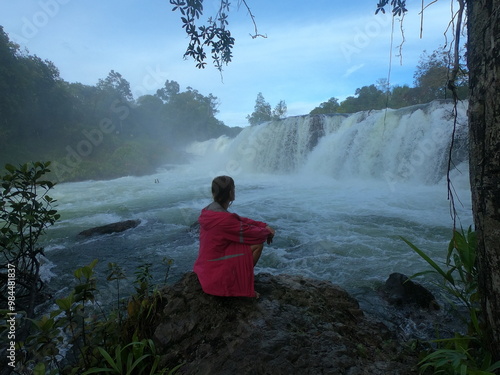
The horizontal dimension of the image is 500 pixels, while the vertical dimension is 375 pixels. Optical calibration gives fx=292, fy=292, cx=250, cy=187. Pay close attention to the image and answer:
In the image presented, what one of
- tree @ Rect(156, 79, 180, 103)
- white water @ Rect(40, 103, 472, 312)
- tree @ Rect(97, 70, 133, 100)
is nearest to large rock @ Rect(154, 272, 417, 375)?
white water @ Rect(40, 103, 472, 312)

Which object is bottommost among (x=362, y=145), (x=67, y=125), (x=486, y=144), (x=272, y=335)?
(x=272, y=335)

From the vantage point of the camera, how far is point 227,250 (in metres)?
2.38

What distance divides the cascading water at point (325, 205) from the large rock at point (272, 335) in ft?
4.41

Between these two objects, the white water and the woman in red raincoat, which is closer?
the woman in red raincoat

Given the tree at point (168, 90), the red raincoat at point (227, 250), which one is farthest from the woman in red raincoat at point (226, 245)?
the tree at point (168, 90)

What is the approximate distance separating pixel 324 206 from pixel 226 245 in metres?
8.53

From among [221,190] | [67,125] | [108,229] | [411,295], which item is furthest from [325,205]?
[67,125]

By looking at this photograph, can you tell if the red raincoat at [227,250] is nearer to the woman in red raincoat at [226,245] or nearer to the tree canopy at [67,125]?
the woman in red raincoat at [226,245]

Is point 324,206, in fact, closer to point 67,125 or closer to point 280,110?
point 67,125

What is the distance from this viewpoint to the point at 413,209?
29.9 ft

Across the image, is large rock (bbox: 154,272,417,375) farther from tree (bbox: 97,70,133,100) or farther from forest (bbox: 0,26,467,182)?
tree (bbox: 97,70,133,100)

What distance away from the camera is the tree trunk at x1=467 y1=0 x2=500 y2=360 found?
1350 millimetres

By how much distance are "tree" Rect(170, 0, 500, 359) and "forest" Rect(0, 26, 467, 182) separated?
2286 cm

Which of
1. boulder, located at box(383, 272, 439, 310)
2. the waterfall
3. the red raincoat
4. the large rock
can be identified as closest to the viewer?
the large rock
